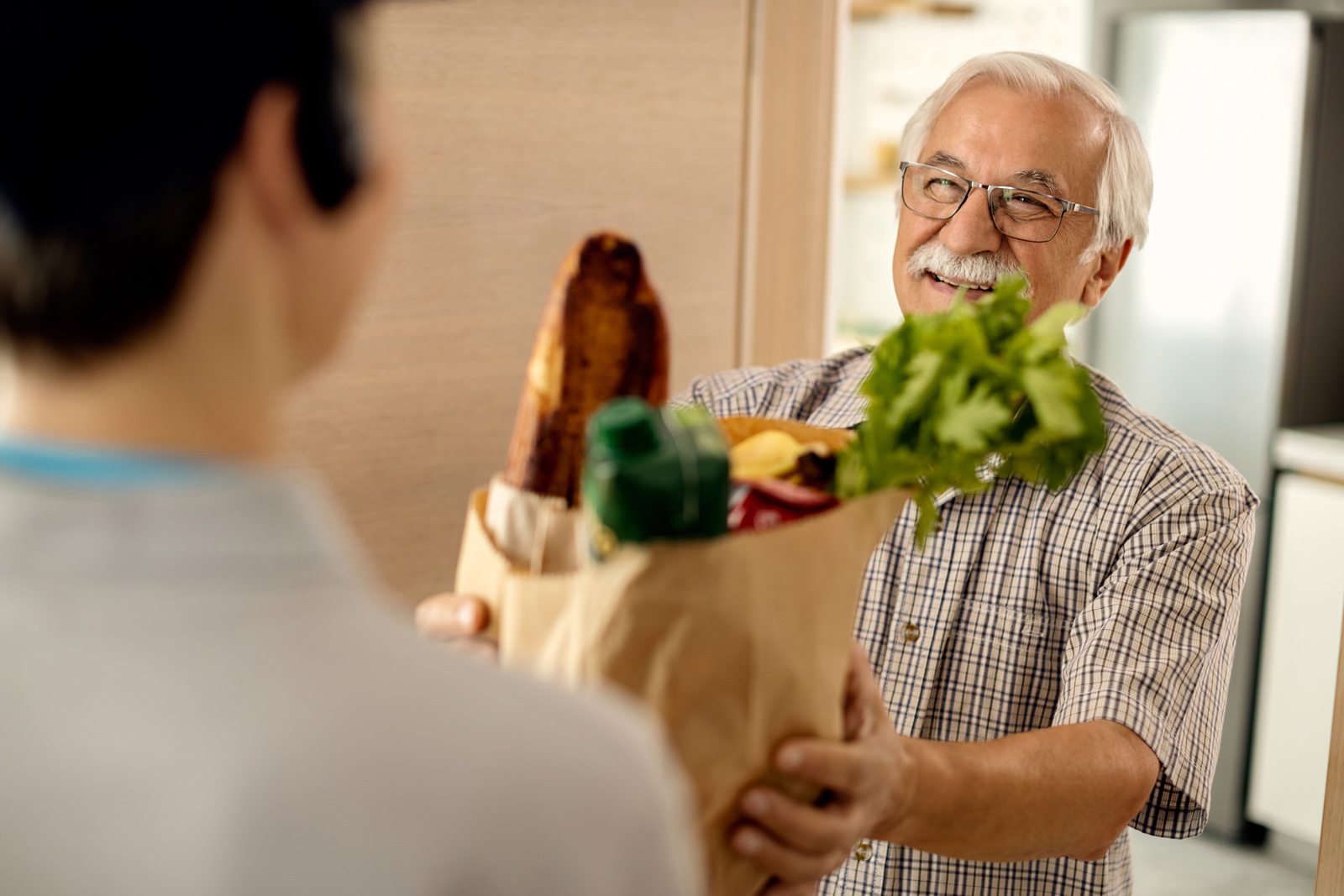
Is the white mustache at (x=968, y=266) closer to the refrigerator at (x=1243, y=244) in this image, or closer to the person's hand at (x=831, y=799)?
the person's hand at (x=831, y=799)

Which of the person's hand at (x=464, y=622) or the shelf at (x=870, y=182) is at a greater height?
the shelf at (x=870, y=182)

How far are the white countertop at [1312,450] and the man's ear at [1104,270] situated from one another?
5.62 feet

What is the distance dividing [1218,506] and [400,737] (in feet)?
3.18

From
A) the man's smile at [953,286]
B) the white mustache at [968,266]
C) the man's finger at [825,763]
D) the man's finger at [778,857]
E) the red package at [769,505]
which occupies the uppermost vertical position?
the white mustache at [968,266]

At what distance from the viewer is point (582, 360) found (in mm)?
679

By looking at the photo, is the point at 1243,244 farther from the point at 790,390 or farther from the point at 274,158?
the point at 274,158

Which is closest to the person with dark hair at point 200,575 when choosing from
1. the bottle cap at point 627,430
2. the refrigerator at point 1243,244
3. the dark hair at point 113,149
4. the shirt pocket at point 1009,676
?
the dark hair at point 113,149

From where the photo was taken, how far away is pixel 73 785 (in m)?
0.34

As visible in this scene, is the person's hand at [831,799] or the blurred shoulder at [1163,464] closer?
the person's hand at [831,799]

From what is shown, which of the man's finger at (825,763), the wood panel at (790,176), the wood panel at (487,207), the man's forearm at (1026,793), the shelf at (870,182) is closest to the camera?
the man's finger at (825,763)

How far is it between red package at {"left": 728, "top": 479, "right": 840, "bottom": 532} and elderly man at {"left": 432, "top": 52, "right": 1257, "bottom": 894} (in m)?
0.12

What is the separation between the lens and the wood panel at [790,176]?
6.05 ft

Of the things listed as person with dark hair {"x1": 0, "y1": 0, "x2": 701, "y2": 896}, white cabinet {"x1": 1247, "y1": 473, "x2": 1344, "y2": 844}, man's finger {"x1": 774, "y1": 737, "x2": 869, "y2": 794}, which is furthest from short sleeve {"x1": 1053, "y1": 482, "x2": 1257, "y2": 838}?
white cabinet {"x1": 1247, "y1": 473, "x2": 1344, "y2": 844}

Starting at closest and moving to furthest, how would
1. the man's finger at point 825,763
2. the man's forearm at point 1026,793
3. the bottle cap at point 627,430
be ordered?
the bottle cap at point 627,430 < the man's finger at point 825,763 < the man's forearm at point 1026,793
